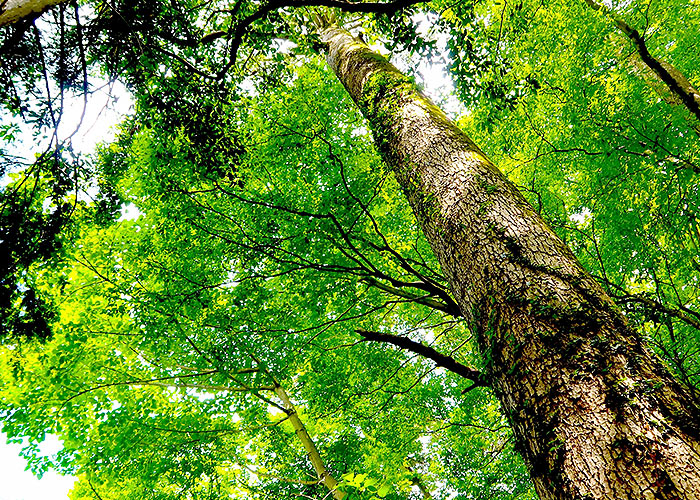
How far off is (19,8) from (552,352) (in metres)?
2.91

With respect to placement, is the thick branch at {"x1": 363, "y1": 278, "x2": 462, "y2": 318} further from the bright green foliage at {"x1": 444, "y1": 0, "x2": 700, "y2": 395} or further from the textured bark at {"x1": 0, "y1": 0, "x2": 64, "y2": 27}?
the textured bark at {"x1": 0, "y1": 0, "x2": 64, "y2": 27}

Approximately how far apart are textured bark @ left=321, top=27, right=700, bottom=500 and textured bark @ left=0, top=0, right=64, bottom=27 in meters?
2.39

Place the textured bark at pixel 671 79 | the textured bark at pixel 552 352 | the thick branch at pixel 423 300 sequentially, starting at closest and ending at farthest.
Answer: the textured bark at pixel 552 352 → the thick branch at pixel 423 300 → the textured bark at pixel 671 79

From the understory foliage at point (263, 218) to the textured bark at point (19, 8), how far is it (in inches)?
25.0

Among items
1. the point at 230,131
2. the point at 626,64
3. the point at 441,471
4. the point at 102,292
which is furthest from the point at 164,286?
the point at 626,64

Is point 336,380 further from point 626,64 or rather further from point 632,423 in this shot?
point 626,64

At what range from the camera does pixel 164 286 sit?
3.82 m

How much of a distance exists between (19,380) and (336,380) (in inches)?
157

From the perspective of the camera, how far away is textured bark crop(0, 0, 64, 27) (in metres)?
1.62

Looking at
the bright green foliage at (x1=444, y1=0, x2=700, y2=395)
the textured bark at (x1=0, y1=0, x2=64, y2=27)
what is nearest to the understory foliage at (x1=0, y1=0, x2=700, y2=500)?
the bright green foliage at (x1=444, y1=0, x2=700, y2=395)

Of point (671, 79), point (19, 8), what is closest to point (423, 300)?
point (19, 8)

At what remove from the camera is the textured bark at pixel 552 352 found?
117cm

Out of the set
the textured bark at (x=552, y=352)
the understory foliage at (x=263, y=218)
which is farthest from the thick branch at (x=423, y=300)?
the textured bark at (x=552, y=352)

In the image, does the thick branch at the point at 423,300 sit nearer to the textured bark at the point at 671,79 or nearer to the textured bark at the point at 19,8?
the textured bark at the point at 19,8
